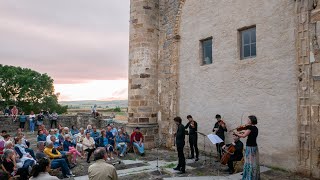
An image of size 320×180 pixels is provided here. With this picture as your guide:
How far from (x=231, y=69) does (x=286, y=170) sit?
3677 mm

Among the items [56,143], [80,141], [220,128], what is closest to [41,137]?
[56,143]

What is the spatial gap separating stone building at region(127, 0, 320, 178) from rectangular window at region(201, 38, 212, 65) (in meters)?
0.02

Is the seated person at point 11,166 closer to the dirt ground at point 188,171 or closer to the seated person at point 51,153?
the seated person at point 51,153

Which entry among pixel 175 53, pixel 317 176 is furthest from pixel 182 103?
pixel 317 176

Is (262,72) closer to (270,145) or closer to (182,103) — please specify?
(270,145)

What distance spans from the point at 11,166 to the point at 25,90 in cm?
3464

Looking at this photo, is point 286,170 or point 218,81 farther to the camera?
point 218,81

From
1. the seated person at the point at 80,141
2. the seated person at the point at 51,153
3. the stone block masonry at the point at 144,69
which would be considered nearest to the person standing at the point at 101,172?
the seated person at the point at 51,153

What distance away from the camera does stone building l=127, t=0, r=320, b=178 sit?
24.1ft

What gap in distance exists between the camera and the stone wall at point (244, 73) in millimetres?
7793

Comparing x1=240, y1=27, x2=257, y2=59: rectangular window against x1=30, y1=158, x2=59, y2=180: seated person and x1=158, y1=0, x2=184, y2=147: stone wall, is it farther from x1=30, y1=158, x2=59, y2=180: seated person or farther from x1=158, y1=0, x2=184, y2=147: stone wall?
x1=30, y1=158, x2=59, y2=180: seated person

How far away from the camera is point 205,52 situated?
11008 mm

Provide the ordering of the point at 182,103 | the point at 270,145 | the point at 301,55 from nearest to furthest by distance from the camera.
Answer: the point at 301,55
the point at 270,145
the point at 182,103

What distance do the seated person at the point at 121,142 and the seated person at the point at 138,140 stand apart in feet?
1.24
